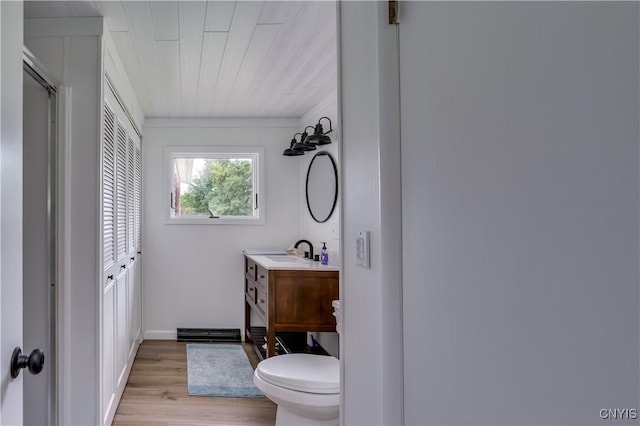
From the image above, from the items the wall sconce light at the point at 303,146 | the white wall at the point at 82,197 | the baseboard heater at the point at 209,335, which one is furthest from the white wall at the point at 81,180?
the baseboard heater at the point at 209,335

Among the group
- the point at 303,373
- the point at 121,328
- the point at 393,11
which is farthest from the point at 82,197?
the point at 393,11

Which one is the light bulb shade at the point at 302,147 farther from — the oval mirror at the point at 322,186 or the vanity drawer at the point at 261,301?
the vanity drawer at the point at 261,301

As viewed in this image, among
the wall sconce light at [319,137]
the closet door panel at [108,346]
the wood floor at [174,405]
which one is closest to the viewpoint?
the closet door panel at [108,346]

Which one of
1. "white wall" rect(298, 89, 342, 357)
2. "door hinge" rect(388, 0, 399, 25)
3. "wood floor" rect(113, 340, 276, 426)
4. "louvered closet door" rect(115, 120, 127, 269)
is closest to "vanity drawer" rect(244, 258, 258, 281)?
"white wall" rect(298, 89, 342, 357)

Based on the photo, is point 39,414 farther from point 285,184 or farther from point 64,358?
point 285,184

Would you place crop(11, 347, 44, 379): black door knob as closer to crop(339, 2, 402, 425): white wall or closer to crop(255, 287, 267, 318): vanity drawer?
crop(339, 2, 402, 425): white wall

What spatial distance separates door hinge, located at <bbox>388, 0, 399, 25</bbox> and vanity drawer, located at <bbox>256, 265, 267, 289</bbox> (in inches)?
79.8

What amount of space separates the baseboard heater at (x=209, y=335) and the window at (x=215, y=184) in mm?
1067

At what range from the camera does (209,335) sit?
3652 millimetres

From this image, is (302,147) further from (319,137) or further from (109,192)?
(109,192)

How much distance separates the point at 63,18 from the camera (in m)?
1.77

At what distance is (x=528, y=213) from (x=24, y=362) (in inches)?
42.4

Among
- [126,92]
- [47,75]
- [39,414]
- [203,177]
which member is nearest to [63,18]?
[47,75]

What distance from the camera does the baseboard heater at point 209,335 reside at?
11.8ft
